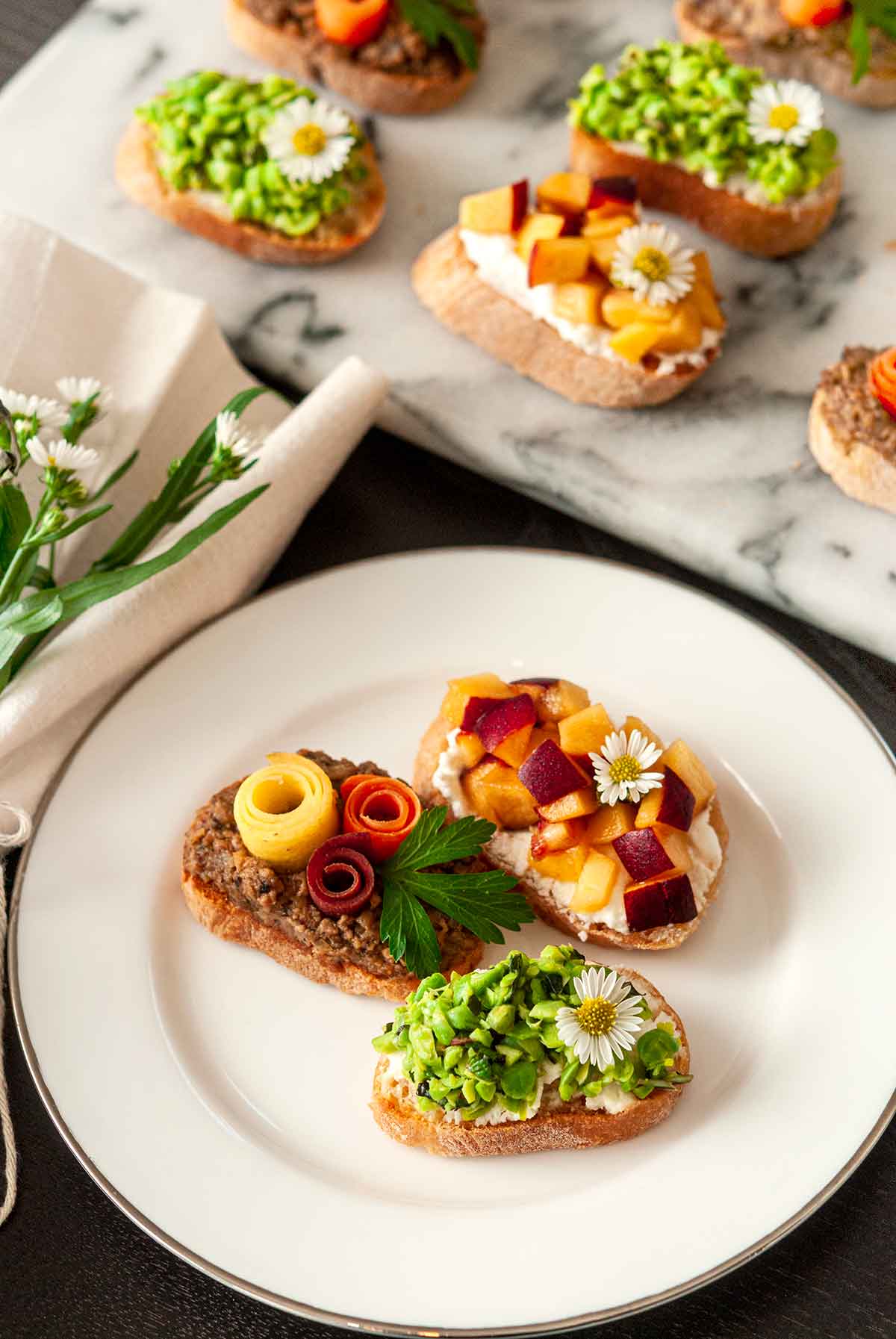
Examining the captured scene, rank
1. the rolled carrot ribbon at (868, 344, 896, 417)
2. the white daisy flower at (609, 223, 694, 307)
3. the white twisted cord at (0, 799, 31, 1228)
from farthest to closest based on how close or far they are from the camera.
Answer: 1. the white daisy flower at (609, 223, 694, 307)
2. the rolled carrot ribbon at (868, 344, 896, 417)
3. the white twisted cord at (0, 799, 31, 1228)

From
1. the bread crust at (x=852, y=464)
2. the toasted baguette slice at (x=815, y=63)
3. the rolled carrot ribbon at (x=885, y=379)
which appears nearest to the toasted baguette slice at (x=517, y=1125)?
the bread crust at (x=852, y=464)

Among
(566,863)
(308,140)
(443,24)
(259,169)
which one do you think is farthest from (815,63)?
(566,863)

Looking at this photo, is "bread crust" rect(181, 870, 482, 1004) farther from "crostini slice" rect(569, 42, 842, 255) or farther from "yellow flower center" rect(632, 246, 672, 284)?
"crostini slice" rect(569, 42, 842, 255)

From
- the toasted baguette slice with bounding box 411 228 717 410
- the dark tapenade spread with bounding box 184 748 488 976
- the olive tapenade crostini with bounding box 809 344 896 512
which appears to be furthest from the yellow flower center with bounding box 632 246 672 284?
the dark tapenade spread with bounding box 184 748 488 976

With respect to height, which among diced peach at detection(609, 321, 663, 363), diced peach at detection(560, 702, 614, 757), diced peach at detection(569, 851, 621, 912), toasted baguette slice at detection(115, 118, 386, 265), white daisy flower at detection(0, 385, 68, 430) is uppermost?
white daisy flower at detection(0, 385, 68, 430)

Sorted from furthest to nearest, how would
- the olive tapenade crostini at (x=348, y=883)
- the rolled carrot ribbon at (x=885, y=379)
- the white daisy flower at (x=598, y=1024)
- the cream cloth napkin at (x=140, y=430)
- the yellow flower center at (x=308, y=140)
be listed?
the yellow flower center at (x=308, y=140) → the rolled carrot ribbon at (x=885, y=379) → the cream cloth napkin at (x=140, y=430) → the olive tapenade crostini at (x=348, y=883) → the white daisy flower at (x=598, y=1024)

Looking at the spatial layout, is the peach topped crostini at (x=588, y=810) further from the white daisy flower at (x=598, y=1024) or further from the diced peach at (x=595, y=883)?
the white daisy flower at (x=598, y=1024)
